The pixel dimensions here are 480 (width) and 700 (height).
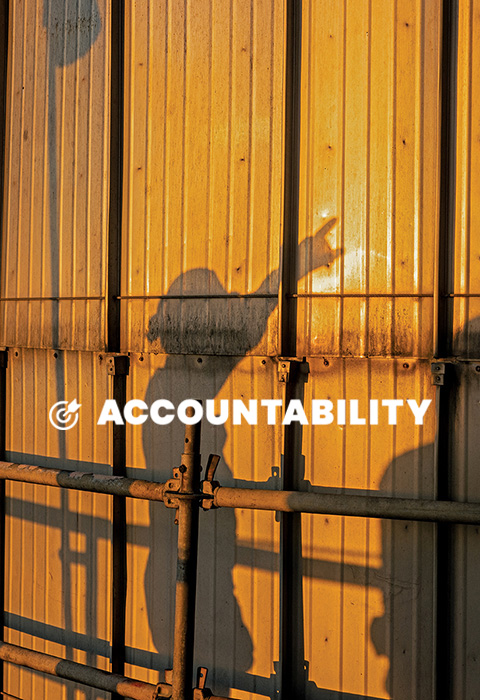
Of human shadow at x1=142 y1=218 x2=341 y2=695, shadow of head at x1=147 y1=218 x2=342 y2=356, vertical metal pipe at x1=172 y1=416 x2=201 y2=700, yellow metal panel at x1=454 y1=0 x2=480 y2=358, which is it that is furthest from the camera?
human shadow at x1=142 y1=218 x2=341 y2=695

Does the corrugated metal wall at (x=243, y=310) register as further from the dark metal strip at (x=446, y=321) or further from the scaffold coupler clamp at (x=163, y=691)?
the scaffold coupler clamp at (x=163, y=691)

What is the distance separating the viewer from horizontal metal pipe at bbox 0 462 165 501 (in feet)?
15.2

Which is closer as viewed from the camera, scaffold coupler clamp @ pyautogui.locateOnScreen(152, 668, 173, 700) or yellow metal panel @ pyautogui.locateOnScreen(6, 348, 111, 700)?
scaffold coupler clamp @ pyautogui.locateOnScreen(152, 668, 173, 700)

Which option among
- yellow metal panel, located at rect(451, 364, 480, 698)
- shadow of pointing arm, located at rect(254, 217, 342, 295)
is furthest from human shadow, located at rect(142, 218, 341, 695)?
yellow metal panel, located at rect(451, 364, 480, 698)

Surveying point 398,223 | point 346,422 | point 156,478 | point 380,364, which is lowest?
point 156,478

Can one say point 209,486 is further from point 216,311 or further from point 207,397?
point 216,311

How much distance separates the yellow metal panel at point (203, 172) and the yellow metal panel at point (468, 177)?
4.51 ft

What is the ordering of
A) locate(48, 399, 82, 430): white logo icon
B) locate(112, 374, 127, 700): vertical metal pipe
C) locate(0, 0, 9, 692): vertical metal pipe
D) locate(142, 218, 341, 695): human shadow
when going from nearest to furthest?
locate(142, 218, 341, 695): human shadow → locate(112, 374, 127, 700): vertical metal pipe → locate(48, 399, 82, 430): white logo icon → locate(0, 0, 9, 692): vertical metal pipe

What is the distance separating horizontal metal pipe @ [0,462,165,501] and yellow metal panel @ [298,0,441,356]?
1.63m

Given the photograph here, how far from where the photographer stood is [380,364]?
16.1 feet

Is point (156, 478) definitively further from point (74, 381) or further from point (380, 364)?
point (380, 364)

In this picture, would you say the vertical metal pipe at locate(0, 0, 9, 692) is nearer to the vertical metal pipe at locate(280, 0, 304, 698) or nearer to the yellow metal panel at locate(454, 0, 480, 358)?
the vertical metal pipe at locate(280, 0, 304, 698)

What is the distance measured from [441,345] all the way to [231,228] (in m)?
1.94

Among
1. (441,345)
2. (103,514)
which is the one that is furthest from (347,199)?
(103,514)
